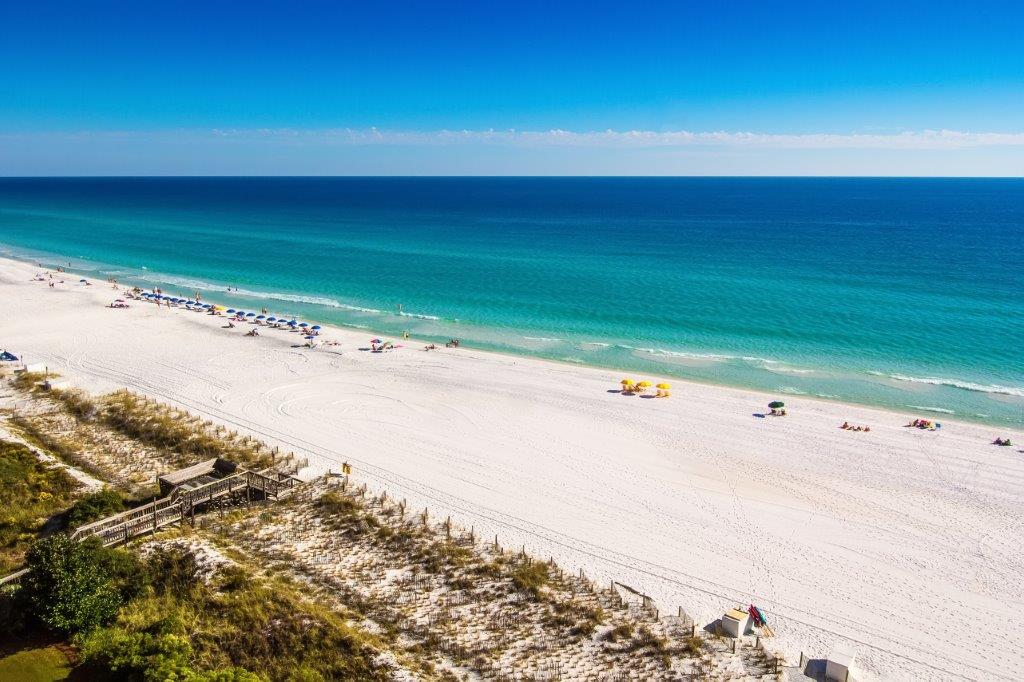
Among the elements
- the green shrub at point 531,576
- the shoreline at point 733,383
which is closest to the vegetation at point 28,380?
the shoreline at point 733,383

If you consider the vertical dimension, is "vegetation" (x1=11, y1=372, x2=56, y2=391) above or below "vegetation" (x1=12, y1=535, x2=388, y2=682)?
above

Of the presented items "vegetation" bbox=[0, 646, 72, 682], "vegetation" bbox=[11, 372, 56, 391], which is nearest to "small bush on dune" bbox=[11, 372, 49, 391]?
"vegetation" bbox=[11, 372, 56, 391]

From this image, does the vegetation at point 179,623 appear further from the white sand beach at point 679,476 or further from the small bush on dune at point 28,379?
the small bush on dune at point 28,379

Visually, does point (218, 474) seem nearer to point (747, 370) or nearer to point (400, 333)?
point (400, 333)

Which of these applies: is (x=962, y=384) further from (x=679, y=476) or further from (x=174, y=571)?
(x=174, y=571)

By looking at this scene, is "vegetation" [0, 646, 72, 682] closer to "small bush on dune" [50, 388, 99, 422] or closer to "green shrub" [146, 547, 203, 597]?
"green shrub" [146, 547, 203, 597]

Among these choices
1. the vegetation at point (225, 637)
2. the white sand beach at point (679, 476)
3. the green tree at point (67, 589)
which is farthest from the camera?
the white sand beach at point (679, 476)

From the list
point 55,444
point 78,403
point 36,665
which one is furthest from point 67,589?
point 78,403
